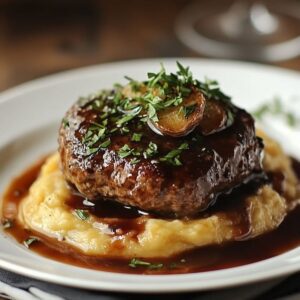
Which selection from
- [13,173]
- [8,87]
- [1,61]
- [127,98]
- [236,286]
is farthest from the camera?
[1,61]

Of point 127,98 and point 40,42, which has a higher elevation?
point 127,98

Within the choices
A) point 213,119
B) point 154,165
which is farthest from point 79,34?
point 154,165

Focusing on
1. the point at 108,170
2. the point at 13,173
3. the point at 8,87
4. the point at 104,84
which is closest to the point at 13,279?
the point at 108,170

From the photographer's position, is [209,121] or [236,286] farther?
[209,121]

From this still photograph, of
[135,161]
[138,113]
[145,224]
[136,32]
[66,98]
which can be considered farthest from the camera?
[136,32]

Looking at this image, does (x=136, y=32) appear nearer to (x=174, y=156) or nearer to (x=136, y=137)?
(x=136, y=137)

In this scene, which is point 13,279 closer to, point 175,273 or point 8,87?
point 175,273

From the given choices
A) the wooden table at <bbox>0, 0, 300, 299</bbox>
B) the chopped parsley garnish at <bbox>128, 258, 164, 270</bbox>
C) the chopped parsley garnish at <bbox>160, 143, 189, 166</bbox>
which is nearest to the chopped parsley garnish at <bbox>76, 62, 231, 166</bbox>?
the chopped parsley garnish at <bbox>160, 143, 189, 166</bbox>
